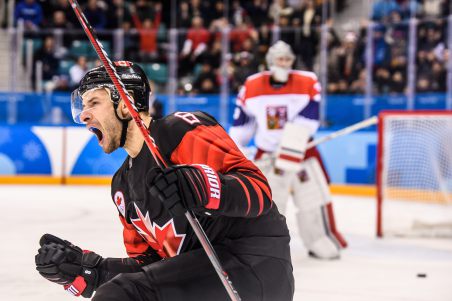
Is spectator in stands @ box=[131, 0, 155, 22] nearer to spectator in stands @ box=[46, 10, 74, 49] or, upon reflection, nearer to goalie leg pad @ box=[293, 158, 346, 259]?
spectator in stands @ box=[46, 10, 74, 49]

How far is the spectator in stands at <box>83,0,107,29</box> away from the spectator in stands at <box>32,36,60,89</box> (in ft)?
4.21

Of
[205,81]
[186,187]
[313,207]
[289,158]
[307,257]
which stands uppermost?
[186,187]

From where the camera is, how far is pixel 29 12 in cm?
981

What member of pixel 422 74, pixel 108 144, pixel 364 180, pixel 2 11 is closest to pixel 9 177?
pixel 2 11

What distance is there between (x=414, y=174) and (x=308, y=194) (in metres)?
1.54

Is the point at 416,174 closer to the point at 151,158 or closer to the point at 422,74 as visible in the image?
the point at 422,74

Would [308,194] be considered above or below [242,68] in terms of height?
below

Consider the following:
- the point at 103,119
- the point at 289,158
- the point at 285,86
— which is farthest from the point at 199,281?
the point at 285,86

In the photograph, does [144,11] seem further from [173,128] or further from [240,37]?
[173,128]

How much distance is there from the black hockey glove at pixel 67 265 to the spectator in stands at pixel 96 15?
7986mm

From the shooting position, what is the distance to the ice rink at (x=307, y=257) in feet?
12.1

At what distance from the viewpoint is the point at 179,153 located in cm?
190

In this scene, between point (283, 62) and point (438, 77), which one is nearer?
point (283, 62)

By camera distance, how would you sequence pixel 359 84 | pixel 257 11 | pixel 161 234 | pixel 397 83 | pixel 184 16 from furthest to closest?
pixel 257 11 → pixel 184 16 → pixel 359 84 → pixel 397 83 → pixel 161 234
